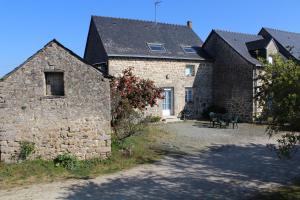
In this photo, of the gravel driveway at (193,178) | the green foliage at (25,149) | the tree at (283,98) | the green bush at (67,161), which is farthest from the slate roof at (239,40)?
the green foliage at (25,149)

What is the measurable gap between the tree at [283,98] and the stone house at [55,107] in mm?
6099

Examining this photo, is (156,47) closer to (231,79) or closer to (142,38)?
(142,38)

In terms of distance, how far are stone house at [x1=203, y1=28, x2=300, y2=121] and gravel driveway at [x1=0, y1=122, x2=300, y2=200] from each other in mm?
8596

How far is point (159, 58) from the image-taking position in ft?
76.0

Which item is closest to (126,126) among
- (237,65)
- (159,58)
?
(159,58)

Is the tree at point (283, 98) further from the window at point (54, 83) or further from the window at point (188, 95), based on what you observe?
the window at point (188, 95)

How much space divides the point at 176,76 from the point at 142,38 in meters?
3.68

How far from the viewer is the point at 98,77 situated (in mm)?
11961

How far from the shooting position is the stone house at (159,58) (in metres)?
22.2

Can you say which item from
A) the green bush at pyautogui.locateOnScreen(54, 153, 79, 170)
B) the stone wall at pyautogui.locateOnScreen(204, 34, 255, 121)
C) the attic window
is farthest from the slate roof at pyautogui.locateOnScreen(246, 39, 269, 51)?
the green bush at pyautogui.locateOnScreen(54, 153, 79, 170)

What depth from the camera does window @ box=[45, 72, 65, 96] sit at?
1178cm

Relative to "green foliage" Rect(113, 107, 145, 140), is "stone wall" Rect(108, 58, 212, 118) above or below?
above

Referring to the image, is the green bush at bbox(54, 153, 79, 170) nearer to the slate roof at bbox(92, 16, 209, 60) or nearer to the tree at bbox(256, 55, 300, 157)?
the tree at bbox(256, 55, 300, 157)

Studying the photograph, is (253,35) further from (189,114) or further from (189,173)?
(189,173)
